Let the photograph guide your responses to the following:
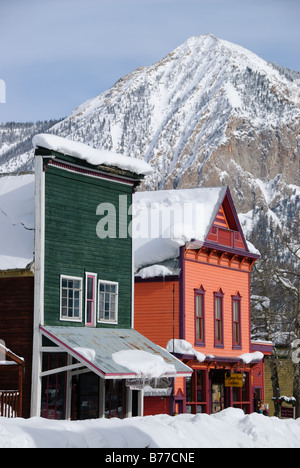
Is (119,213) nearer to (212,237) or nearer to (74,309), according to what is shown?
(74,309)

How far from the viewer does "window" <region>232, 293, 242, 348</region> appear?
1677 inches

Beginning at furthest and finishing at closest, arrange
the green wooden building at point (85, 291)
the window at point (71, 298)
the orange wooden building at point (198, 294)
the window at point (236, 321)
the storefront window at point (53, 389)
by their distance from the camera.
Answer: the window at point (236, 321) < the orange wooden building at point (198, 294) < the window at point (71, 298) < the storefront window at point (53, 389) < the green wooden building at point (85, 291)

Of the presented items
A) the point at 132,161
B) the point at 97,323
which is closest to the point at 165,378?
the point at 97,323

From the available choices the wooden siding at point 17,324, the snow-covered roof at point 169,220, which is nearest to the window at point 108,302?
the wooden siding at point 17,324

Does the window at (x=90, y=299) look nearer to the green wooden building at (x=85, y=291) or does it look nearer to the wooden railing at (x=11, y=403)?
the green wooden building at (x=85, y=291)

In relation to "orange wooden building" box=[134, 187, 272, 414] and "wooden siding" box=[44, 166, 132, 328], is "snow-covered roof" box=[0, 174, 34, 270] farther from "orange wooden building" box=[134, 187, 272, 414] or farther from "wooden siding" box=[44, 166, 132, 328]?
"orange wooden building" box=[134, 187, 272, 414]

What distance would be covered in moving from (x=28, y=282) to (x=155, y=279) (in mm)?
9045

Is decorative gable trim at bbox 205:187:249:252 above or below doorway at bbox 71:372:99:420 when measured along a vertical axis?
above

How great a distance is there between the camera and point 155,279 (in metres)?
39.2

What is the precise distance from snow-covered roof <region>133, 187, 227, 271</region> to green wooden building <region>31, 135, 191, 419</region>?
13.6ft

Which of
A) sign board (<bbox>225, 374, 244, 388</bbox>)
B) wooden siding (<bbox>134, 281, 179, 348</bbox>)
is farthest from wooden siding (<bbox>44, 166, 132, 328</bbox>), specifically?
sign board (<bbox>225, 374, 244, 388</bbox>)

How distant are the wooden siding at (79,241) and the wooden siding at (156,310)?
391cm

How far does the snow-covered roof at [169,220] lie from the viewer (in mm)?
39312
